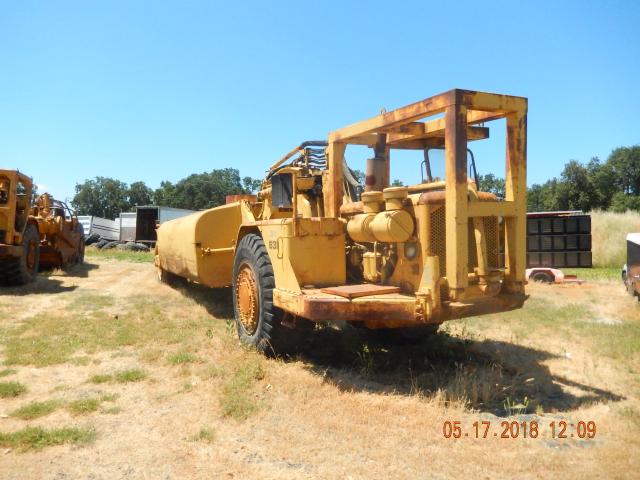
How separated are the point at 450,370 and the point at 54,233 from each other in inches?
440

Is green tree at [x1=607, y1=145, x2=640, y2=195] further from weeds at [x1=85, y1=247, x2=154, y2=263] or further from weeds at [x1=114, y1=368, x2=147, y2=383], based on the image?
weeds at [x1=114, y1=368, x2=147, y2=383]

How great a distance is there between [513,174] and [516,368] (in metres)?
1.96

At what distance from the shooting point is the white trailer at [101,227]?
30062mm

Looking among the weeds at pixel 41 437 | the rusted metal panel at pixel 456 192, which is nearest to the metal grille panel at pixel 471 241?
the rusted metal panel at pixel 456 192

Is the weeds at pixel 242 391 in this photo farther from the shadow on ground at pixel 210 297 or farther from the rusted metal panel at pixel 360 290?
the shadow on ground at pixel 210 297

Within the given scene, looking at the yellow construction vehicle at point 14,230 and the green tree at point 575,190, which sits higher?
the green tree at point 575,190

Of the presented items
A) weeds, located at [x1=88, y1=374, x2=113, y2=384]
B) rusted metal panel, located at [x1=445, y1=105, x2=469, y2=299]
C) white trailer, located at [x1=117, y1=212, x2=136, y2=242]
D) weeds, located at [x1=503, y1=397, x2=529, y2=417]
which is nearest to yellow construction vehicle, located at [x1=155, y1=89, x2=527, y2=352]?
rusted metal panel, located at [x1=445, y1=105, x2=469, y2=299]

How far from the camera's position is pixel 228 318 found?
25.1ft

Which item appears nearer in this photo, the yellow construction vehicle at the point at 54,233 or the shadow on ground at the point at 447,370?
the shadow on ground at the point at 447,370

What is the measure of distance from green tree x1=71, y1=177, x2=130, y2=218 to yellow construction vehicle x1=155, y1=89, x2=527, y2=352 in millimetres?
67512

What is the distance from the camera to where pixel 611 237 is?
1955cm

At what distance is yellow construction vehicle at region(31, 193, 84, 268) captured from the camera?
42.5 feet

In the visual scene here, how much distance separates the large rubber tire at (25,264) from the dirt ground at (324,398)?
108 inches

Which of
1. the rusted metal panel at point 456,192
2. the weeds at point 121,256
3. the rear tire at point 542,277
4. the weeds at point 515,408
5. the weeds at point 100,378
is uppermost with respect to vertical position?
the rusted metal panel at point 456,192
